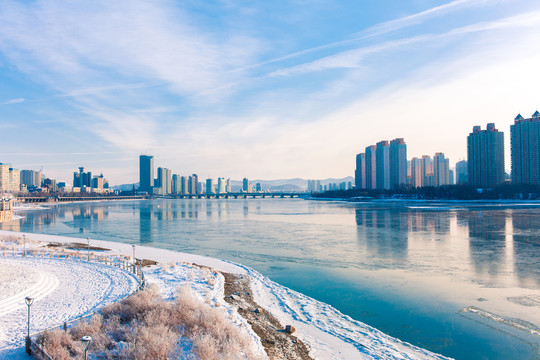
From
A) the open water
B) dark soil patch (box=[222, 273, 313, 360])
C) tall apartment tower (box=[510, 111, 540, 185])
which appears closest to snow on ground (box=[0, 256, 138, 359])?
dark soil patch (box=[222, 273, 313, 360])

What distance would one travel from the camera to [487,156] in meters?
149

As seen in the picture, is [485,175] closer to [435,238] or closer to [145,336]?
[435,238]

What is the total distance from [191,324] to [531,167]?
157m

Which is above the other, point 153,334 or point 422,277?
point 153,334

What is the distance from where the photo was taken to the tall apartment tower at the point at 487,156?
5773 inches

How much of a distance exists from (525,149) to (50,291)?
160371mm

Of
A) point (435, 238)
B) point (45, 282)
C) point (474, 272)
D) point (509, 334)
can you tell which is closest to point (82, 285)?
point (45, 282)

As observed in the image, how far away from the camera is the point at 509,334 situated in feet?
35.9

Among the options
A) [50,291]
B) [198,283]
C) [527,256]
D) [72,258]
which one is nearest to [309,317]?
[198,283]

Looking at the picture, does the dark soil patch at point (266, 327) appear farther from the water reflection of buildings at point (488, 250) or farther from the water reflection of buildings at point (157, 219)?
the water reflection of buildings at point (157, 219)

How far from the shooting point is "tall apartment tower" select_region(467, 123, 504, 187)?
147 meters

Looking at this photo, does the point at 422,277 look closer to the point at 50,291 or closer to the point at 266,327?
the point at 266,327

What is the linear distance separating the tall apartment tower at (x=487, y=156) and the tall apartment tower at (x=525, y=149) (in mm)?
5637

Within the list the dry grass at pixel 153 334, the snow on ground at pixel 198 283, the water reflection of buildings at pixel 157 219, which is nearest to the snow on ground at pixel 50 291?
the dry grass at pixel 153 334
